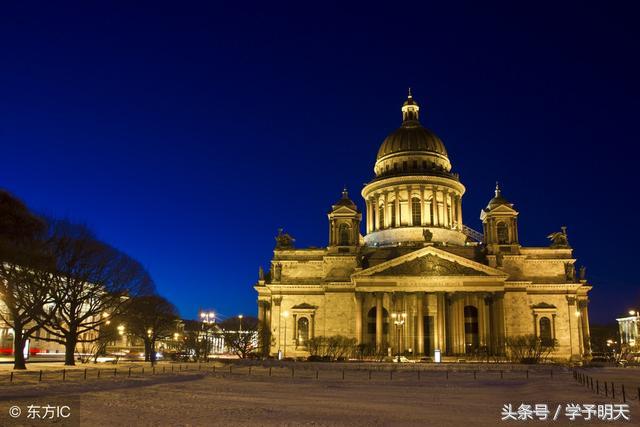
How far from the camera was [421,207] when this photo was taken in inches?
3497

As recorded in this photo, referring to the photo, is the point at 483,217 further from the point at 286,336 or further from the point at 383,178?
the point at 286,336

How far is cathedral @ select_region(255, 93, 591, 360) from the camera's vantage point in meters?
73.2

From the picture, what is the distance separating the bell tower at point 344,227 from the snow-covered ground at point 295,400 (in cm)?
3762

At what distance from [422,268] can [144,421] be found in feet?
187

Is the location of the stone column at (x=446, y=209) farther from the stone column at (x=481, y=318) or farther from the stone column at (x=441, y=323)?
the stone column at (x=441, y=323)

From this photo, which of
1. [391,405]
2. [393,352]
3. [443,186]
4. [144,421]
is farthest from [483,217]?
[144,421]

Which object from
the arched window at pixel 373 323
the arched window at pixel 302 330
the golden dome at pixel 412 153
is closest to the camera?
the arched window at pixel 373 323

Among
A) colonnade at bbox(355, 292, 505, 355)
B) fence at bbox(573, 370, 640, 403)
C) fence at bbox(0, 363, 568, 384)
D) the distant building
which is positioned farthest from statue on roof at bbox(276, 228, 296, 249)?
the distant building

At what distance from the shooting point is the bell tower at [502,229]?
77.9 m

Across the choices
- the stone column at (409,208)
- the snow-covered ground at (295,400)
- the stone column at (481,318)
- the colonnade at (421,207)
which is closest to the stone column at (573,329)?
the stone column at (481,318)

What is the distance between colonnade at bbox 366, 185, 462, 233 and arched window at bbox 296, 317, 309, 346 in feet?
66.9

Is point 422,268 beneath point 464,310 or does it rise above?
above

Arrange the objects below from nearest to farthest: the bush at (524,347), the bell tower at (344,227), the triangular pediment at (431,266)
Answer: the bush at (524,347)
the triangular pediment at (431,266)
the bell tower at (344,227)

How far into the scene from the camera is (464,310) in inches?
3000
